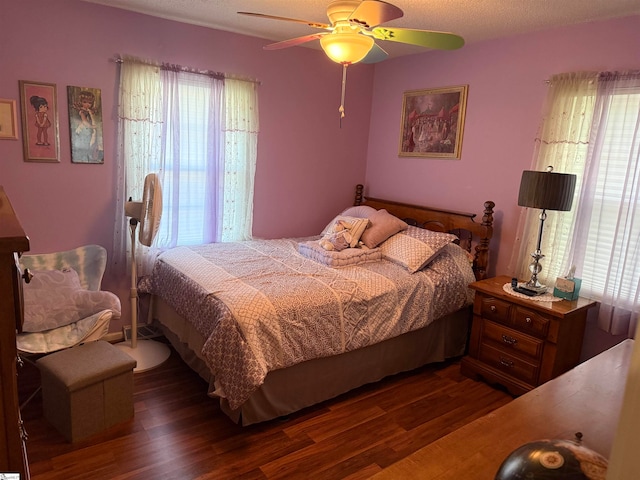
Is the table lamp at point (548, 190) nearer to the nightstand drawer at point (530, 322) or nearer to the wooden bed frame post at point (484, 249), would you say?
the wooden bed frame post at point (484, 249)

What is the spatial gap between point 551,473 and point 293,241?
3.42 meters

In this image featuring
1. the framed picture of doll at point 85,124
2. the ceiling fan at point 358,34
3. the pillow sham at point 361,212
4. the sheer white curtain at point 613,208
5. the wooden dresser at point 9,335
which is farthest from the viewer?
the pillow sham at point 361,212

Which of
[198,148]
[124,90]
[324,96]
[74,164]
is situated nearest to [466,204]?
[324,96]

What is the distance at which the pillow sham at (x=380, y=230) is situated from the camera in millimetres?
3635

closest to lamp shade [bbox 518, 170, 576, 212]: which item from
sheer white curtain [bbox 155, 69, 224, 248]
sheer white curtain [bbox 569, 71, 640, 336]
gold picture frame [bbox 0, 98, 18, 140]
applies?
sheer white curtain [bbox 569, 71, 640, 336]

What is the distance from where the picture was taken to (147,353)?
335 centimetres

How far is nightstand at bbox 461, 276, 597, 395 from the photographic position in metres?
2.85

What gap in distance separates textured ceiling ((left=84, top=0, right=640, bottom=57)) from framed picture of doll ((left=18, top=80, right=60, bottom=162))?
2.39 ft

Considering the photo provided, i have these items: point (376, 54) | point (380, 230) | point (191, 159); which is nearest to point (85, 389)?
point (191, 159)

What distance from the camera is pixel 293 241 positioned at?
4102mm

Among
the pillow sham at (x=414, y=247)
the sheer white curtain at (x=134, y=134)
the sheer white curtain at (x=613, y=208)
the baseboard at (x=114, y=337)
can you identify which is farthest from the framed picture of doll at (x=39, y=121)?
the sheer white curtain at (x=613, y=208)

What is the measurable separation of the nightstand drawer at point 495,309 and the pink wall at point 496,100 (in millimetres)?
524

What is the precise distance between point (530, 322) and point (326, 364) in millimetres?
1361

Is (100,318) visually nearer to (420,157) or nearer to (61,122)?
(61,122)
